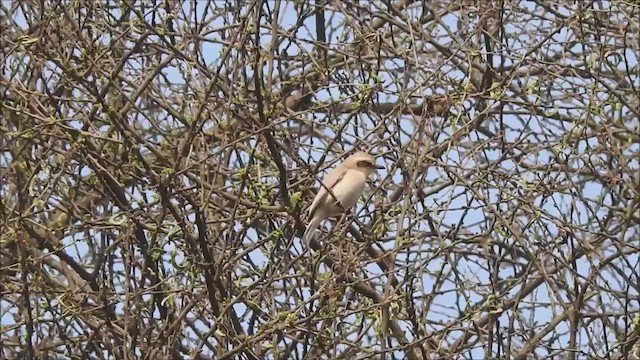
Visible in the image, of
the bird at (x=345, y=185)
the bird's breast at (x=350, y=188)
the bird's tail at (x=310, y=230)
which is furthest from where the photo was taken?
the bird's breast at (x=350, y=188)

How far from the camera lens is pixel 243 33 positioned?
5.83 meters

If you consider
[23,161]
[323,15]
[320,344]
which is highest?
[323,15]

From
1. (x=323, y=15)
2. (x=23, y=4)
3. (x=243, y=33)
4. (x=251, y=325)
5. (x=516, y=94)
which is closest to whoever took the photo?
(x=243, y=33)

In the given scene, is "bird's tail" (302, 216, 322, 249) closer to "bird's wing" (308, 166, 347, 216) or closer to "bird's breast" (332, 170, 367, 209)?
"bird's wing" (308, 166, 347, 216)

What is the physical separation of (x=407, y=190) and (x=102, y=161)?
4.67ft

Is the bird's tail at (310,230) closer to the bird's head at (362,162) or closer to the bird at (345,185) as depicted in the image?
the bird at (345,185)

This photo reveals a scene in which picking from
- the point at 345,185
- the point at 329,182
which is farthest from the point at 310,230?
the point at 329,182

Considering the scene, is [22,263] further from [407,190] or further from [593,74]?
[593,74]

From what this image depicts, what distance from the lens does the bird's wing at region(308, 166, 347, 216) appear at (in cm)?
645

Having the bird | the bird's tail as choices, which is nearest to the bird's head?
the bird

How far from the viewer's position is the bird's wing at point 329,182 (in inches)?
254

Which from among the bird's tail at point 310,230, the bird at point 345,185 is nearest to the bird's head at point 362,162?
the bird at point 345,185

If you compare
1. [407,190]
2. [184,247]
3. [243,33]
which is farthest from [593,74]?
[184,247]

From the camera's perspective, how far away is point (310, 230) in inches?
245
